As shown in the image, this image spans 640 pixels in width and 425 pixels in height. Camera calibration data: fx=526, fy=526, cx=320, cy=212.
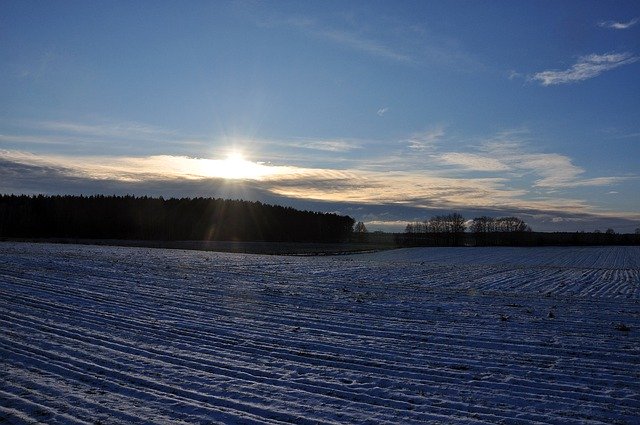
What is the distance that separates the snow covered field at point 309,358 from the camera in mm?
7395

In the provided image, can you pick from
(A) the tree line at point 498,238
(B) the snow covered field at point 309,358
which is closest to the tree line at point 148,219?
(A) the tree line at point 498,238

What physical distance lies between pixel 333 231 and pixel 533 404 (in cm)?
16246

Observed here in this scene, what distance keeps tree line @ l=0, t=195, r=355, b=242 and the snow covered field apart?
116116 millimetres

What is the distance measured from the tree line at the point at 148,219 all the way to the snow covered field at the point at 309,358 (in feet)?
381

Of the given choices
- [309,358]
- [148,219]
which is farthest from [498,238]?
[309,358]

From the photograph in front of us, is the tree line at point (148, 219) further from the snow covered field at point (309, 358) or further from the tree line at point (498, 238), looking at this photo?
the snow covered field at point (309, 358)

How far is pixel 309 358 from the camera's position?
1045 cm

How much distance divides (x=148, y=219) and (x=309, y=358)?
135m

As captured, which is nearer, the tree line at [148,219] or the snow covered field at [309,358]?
the snow covered field at [309,358]

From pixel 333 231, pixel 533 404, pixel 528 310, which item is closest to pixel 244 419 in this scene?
pixel 533 404

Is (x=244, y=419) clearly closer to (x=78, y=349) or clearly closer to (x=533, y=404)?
(x=533, y=404)

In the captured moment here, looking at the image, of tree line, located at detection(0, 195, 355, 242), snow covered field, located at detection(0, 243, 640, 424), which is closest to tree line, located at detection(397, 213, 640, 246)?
tree line, located at detection(0, 195, 355, 242)

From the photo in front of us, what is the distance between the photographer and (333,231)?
170125 millimetres

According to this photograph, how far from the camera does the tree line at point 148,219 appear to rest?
128250 millimetres
